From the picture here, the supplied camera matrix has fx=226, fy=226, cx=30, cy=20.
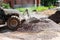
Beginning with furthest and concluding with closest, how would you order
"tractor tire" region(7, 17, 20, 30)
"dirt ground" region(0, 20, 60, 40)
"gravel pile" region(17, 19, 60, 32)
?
"tractor tire" region(7, 17, 20, 30)
"gravel pile" region(17, 19, 60, 32)
"dirt ground" region(0, 20, 60, 40)

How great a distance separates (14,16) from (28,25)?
126 cm

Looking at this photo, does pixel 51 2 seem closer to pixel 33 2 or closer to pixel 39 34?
pixel 33 2

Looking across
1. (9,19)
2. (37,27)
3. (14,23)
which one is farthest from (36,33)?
(9,19)

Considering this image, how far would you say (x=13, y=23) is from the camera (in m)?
16.4

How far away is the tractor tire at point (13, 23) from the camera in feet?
53.6

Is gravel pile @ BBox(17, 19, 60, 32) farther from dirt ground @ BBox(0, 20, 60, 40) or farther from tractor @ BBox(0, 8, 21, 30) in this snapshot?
tractor @ BBox(0, 8, 21, 30)

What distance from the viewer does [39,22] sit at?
16.9 meters

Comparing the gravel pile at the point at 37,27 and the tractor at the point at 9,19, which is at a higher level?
the tractor at the point at 9,19

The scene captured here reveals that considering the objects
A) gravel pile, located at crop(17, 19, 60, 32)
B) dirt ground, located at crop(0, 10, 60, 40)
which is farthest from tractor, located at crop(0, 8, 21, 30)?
gravel pile, located at crop(17, 19, 60, 32)

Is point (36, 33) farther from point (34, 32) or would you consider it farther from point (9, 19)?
point (9, 19)

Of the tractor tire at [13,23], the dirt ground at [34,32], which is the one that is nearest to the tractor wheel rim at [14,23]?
the tractor tire at [13,23]

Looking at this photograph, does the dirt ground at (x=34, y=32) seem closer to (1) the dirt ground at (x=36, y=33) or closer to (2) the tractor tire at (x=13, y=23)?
(1) the dirt ground at (x=36, y=33)

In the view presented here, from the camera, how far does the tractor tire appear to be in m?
16.3

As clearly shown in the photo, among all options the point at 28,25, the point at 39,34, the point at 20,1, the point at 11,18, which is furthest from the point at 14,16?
the point at 20,1
